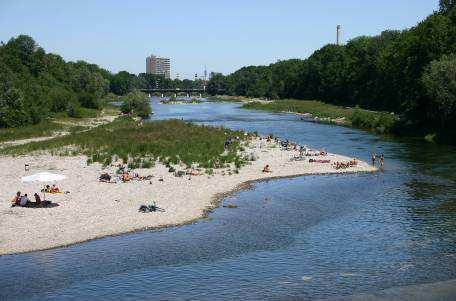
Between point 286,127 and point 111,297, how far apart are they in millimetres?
84459

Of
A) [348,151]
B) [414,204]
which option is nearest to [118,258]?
[414,204]

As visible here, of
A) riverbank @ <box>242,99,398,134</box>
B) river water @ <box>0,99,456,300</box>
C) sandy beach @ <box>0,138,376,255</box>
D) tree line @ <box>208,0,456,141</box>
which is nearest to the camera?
river water @ <box>0,99,456,300</box>

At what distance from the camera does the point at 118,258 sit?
28844mm

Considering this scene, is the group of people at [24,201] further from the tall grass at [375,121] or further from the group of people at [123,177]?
the tall grass at [375,121]

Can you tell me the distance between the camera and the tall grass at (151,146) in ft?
194

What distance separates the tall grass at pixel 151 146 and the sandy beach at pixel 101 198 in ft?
11.0

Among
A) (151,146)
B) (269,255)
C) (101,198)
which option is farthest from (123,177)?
(269,255)

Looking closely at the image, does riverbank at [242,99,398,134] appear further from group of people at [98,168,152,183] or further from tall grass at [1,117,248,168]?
group of people at [98,168,152,183]

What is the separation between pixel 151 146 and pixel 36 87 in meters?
62.5

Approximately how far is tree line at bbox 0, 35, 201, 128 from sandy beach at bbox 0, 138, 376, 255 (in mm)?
36795

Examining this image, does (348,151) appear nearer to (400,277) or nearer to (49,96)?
(400,277)

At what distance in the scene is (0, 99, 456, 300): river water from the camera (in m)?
25.0

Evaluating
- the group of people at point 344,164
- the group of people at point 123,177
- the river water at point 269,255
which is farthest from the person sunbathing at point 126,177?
the group of people at point 344,164

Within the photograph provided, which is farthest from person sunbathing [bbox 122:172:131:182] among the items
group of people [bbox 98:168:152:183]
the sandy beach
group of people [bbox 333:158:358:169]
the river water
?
group of people [bbox 333:158:358:169]
